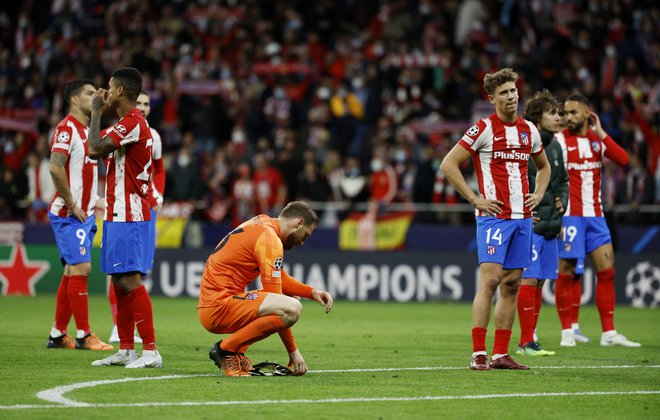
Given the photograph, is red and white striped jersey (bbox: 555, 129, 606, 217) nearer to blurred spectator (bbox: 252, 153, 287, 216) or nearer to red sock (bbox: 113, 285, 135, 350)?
red sock (bbox: 113, 285, 135, 350)

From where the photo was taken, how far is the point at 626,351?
11844 mm

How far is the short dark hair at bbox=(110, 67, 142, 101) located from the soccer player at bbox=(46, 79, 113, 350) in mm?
2112

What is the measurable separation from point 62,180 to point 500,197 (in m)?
→ 4.32

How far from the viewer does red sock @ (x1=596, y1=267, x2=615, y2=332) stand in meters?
12.9

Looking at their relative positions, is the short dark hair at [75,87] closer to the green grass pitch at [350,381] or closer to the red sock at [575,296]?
the green grass pitch at [350,381]

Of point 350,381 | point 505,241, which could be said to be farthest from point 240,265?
point 505,241

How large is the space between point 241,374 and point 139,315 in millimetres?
1118

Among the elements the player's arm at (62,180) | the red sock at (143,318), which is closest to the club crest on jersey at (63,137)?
the player's arm at (62,180)

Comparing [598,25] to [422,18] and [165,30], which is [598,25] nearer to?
[422,18]

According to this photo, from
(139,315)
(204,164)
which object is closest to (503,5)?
(204,164)

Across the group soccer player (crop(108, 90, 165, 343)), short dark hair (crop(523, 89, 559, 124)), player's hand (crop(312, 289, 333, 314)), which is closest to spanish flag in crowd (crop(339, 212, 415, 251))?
soccer player (crop(108, 90, 165, 343))

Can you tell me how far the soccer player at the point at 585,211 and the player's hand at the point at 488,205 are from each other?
11.2ft

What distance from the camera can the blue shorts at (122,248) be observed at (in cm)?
950

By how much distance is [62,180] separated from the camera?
37.1ft
